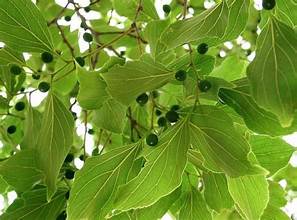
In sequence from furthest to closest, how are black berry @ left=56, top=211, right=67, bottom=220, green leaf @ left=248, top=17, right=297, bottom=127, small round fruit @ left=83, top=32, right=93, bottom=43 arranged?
small round fruit @ left=83, top=32, right=93, bottom=43
black berry @ left=56, top=211, right=67, bottom=220
green leaf @ left=248, top=17, right=297, bottom=127

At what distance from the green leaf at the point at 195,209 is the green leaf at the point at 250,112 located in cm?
30

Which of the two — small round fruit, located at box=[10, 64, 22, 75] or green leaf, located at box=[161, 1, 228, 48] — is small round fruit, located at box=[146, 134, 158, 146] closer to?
green leaf, located at box=[161, 1, 228, 48]

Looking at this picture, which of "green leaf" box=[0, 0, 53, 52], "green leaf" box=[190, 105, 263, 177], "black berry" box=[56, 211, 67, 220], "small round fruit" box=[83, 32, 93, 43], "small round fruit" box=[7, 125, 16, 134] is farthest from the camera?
"small round fruit" box=[7, 125, 16, 134]

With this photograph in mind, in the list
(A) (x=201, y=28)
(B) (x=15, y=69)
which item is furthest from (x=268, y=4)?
(B) (x=15, y=69)

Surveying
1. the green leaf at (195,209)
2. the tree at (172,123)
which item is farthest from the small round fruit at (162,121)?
the green leaf at (195,209)

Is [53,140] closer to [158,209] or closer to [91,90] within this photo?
[91,90]

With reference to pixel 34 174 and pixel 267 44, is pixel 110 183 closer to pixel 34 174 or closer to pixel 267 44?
pixel 34 174

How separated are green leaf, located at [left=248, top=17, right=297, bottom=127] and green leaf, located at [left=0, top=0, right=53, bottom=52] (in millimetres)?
508

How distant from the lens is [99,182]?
1282 mm

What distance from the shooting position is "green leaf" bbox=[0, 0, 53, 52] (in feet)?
4.11

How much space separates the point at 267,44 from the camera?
1.07 metres

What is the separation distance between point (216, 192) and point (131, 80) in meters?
0.39

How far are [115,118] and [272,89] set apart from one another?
46cm

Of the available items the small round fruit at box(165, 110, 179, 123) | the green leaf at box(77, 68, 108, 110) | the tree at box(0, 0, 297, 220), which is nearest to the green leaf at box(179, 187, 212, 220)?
the tree at box(0, 0, 297, 220)
